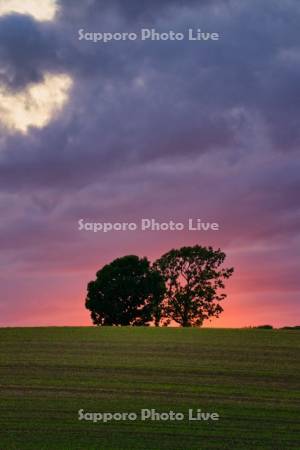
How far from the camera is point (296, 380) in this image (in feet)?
118

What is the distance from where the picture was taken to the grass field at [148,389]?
81.1ft

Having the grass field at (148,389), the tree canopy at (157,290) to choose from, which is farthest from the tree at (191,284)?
the grass field at (148,389)

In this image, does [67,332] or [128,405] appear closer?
[128,405]

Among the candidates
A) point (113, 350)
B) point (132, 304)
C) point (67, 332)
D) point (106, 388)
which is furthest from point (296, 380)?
point (132, 304)

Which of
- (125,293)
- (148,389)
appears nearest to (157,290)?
(125,293)

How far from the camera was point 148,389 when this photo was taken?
1266 inches

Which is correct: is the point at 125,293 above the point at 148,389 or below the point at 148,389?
above

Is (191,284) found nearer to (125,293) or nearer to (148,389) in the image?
(125,293)

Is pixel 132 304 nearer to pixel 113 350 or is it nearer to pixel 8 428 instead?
pixel 113 350

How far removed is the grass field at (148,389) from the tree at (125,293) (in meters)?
35.1

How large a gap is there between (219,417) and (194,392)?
4.28 m

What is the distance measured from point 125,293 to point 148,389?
189 ft

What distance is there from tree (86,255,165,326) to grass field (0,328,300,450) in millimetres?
35134

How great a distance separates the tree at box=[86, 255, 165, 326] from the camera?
88688mm
